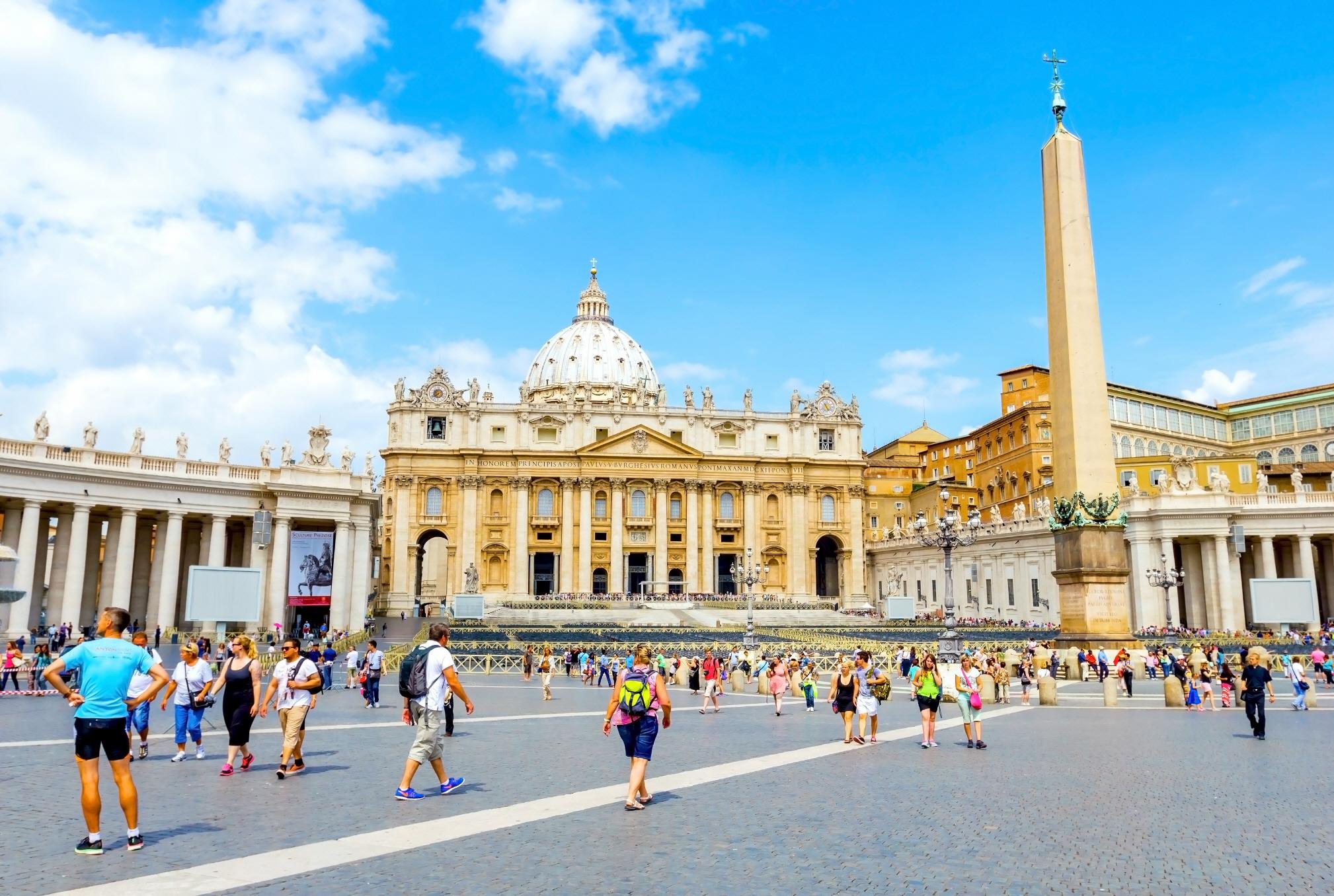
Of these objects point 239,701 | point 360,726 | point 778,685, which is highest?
point 239,701

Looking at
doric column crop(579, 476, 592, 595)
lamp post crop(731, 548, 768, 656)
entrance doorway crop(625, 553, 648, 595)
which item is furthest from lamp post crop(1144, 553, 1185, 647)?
doric column crop(579, 476, 592, 595)

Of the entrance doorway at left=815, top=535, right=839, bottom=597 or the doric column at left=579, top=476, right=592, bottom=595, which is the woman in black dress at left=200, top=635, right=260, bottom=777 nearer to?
the doric column at left=579, top=476, right=592, bottom=595

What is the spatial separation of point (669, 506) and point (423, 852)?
2919 inches

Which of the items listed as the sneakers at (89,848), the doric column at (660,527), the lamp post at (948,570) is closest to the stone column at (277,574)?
the lamp post at (948,570)

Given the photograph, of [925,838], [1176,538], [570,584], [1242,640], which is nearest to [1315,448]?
[1176,538]

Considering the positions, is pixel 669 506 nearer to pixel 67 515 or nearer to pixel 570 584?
pixel 570 584

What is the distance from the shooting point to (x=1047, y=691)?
18625mm

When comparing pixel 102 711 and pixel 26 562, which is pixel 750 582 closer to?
pixel 26 562

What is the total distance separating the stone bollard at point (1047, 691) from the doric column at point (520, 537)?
6002 centimetres

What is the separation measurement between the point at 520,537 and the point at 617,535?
7808 mm

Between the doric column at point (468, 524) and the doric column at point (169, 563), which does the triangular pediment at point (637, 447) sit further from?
the doric column at point (169, 563)

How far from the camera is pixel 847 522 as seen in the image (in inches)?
3250

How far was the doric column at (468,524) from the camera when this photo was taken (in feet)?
250

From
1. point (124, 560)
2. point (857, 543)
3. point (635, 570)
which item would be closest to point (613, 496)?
point (635, 570)
